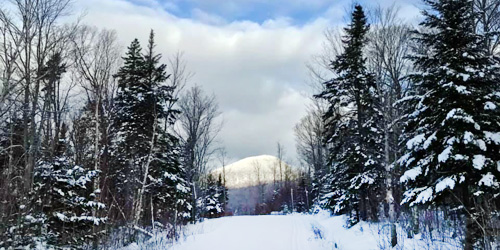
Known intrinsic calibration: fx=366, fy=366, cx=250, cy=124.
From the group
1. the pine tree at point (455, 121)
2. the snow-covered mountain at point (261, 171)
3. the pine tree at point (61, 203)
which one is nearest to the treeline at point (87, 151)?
the pine tree at point (61, 203)

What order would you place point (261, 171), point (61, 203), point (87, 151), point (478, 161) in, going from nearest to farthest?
point (478, 161)
point (61, 203)
point (87, 151)
point (261, 171)

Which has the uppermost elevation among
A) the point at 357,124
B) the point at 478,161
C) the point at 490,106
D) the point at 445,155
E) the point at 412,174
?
the point at 357,124

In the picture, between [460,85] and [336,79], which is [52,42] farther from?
Result: [460,85]

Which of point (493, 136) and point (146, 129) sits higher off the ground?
point (146, 129)

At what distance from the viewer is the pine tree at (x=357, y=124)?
17.8 metres

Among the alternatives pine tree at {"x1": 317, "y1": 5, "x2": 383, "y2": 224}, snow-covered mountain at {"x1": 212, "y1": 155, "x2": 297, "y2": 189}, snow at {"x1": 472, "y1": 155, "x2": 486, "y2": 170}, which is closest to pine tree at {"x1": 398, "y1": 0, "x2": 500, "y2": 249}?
snow at {"x1": 472, "y1": 155, "x2": 486, "y2": 170}

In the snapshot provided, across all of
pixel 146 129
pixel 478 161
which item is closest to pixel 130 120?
pixel 146 129

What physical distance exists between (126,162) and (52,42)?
7398 mm

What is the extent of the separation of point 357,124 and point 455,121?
38.5 feet

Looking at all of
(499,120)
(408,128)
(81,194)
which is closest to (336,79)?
(408,128)

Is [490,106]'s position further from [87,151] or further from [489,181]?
[87,151]

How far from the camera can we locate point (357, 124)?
1958 cm

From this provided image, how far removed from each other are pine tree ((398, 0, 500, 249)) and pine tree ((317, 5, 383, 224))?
25.4 feet

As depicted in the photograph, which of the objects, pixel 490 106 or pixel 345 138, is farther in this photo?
pixel 345 138
